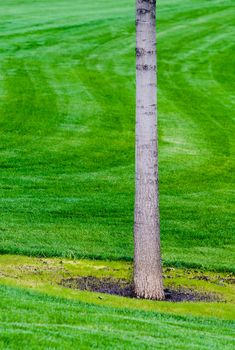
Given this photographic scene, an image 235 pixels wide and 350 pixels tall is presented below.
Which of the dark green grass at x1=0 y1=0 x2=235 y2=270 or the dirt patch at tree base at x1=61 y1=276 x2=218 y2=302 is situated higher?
the dirt patch at tree base at x1=61 y1=276 x2=218 y2=302

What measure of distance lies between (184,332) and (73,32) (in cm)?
3510

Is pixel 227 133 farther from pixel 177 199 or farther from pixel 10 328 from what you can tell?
pixel 10 328

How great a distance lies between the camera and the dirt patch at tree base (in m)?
12.2

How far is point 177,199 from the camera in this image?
1856cm

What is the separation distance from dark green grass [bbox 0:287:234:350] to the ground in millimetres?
25

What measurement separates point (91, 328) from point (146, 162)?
3.88 m

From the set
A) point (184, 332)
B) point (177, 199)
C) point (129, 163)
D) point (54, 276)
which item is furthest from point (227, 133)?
point (184, 332)

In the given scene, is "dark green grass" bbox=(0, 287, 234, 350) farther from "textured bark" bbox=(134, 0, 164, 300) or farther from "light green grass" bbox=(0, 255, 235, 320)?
A: "textured bark" bbox=(134, 0, 164, 300)

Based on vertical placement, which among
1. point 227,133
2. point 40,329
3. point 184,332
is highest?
point 40,329

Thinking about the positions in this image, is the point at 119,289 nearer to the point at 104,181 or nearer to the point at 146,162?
the point at 146,162

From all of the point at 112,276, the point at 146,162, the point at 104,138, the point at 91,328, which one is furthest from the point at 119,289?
the point at 104,138

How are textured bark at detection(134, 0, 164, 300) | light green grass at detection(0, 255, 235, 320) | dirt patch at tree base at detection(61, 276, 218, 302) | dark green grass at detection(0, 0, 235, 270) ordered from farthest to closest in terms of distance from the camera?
1. dark green grass at detection(0, 0, 235, 270)
2. dirt patch at tree base at detection(61, 276, 218, 302)
3. textured bark at detection(134, 0, 164, 300)
4. light green grass at detection(0, 255, 235, 320)

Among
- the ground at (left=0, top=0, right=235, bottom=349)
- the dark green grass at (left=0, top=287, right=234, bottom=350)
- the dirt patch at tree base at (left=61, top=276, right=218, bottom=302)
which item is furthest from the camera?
the dirt patch at tree base at (left=61, top=276, right=218, bottom=302)

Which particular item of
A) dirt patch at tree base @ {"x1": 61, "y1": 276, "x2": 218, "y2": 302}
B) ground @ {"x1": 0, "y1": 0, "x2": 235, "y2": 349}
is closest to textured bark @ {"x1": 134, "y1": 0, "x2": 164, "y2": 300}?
dirt patch at tree base @ {"x1": 61, "y1": 276, "x2": 218, "y2": 302}
